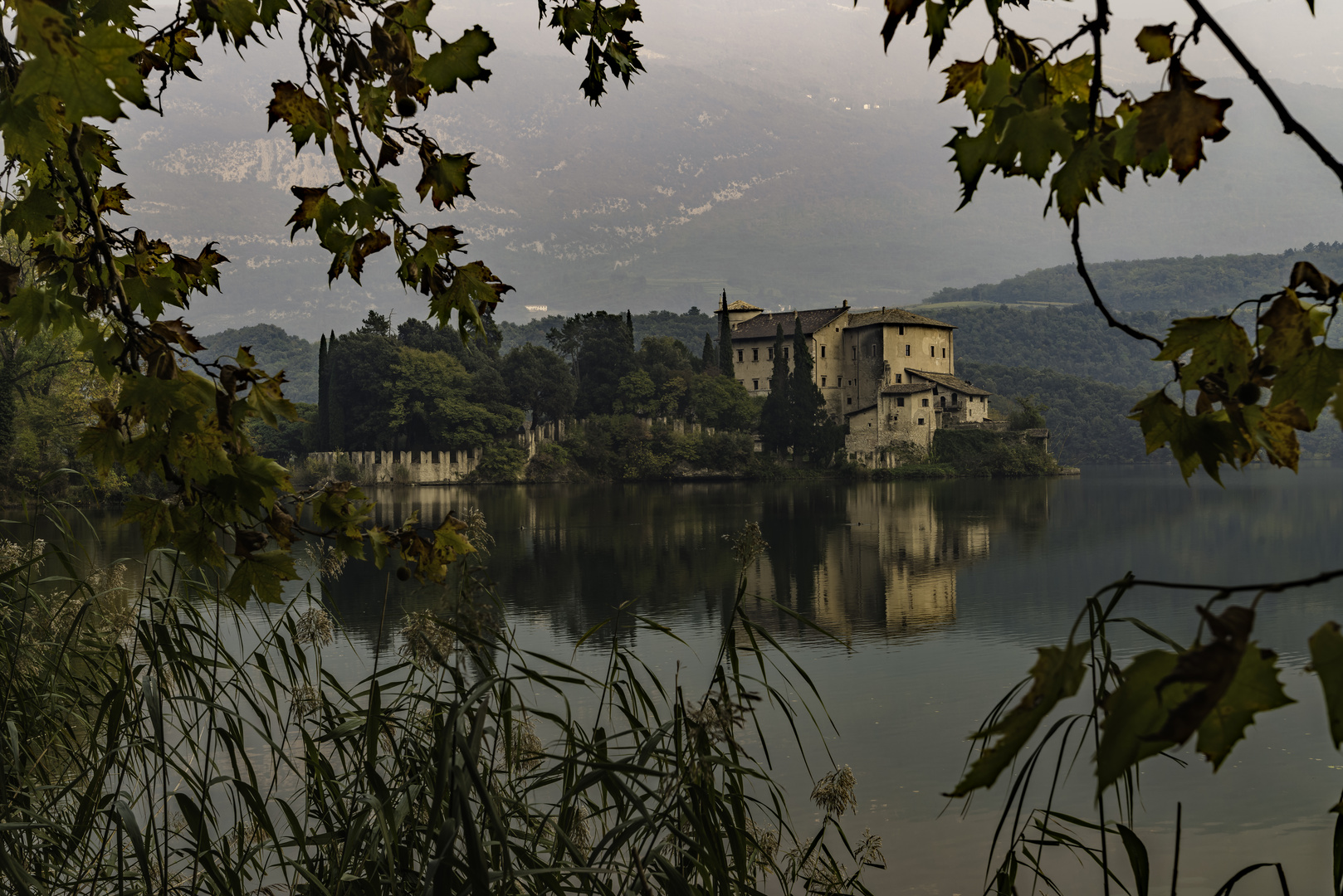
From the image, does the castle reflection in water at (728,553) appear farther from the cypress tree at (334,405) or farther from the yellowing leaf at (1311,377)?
the cypress tree at (334,405)

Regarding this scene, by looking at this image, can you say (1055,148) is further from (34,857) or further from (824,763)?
(824,763)

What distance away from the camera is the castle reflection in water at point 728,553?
46.9 feet

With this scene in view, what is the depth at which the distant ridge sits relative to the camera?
123000 millimetres

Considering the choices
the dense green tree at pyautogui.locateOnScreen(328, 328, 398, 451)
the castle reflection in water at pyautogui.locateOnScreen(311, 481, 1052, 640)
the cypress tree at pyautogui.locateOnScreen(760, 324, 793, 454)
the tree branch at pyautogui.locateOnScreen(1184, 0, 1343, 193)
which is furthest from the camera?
the dense green tree at pyautogui.locateOnScreen(328, 328, 398, 451)

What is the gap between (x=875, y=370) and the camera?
49.6m

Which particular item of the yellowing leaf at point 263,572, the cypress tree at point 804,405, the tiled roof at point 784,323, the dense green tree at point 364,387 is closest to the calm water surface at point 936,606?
the yellowing leaf at point 263,572

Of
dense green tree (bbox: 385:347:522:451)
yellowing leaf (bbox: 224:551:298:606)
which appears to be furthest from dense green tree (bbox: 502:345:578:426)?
yellowing leaf (bbox: 224:551:298:606)

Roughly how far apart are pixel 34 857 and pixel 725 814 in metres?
1.74

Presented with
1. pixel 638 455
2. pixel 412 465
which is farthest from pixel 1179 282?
pixel 412 465

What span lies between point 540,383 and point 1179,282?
11335cm

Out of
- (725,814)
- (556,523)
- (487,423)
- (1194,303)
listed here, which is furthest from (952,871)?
(1194,303)

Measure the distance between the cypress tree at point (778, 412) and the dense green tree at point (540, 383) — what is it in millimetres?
9350

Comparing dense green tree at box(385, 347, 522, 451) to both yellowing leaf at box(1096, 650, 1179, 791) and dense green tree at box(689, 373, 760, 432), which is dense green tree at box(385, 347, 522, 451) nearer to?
dense green tree at box(689, 373, 760, 432)

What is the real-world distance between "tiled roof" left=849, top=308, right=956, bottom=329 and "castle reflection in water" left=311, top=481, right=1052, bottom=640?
14654mm
